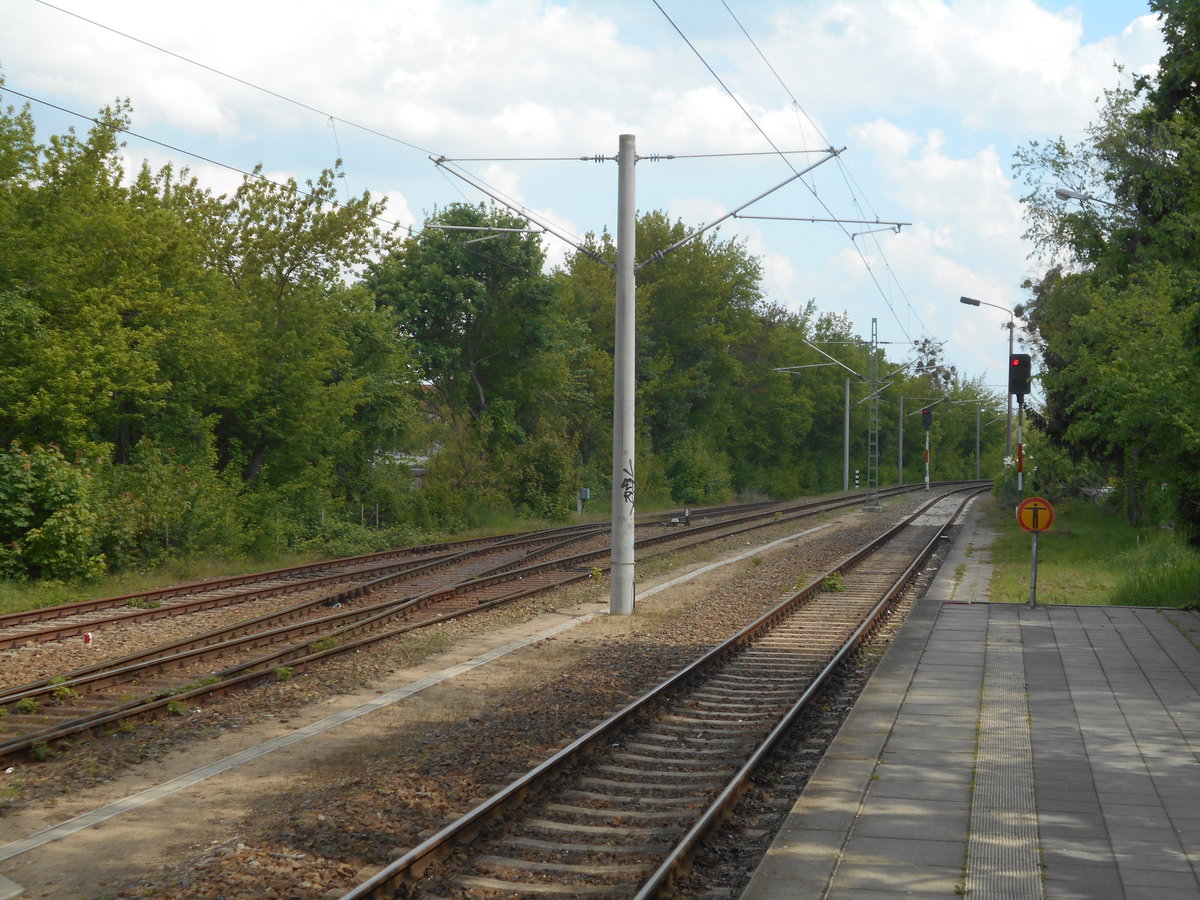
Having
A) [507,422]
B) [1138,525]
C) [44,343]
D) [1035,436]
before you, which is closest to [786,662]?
[44,343]

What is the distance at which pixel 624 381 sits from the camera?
17891mm

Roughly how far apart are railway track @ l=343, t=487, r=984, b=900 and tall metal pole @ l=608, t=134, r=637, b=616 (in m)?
3.60

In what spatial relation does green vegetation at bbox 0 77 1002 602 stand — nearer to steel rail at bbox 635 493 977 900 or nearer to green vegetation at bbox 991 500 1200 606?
steel rail at bbox 635 493 977 900

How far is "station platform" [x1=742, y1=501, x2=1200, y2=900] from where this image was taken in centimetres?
613

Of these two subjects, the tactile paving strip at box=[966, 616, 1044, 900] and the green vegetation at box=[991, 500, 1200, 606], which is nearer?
the tactile paving strip at box=[966, 616, 1044, 900]

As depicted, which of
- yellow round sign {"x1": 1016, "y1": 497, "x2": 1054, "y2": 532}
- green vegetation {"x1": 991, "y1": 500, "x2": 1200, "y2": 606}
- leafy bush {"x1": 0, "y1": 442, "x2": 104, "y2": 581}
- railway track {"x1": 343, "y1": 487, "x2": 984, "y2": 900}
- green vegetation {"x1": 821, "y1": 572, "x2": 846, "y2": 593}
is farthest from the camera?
green vegetation {"x1": 821, "y1": 572, "x2": 846, "y2": 593}

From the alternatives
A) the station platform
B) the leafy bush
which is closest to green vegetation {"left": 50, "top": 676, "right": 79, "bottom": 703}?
the station platform

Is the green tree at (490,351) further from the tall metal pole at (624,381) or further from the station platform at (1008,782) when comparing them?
the station platform at (1008,782)

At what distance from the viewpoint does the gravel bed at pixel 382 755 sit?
6.58 m

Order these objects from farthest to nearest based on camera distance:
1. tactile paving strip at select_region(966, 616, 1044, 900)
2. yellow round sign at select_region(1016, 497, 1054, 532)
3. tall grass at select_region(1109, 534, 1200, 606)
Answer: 1. tall grass at select_region(1109, 534, 1200, 606)
2. yellow round sign at select_region(1016, 497, 1054, 532)
3. tactile paving strip at select_region(966, 616, 1044, 900)

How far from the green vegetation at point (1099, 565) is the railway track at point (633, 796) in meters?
7.31

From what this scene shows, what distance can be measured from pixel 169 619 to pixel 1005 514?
37051 mm

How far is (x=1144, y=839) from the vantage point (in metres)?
6.73

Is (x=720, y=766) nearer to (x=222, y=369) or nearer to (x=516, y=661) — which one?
(x=516, y=661)
